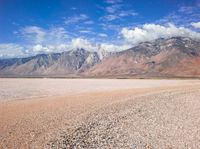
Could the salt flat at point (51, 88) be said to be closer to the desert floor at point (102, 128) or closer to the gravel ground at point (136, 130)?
the desert floor at point (102, 128)

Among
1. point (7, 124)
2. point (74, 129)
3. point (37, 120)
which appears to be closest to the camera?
point (74, 129)

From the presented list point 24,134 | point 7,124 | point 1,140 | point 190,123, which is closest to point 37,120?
point 7,124

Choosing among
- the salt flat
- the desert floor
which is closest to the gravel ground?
the desert floor

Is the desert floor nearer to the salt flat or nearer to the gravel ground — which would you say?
the gravel ground

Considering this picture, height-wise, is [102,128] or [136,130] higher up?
[102,128]

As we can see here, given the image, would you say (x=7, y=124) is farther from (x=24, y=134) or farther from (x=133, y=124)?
(x=133, y=124)

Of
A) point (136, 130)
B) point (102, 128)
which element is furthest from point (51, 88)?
point (136, 130)

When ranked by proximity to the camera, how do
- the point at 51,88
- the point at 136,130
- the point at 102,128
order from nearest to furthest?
the point at 102,128, the point at 136,130, the point at 51,88

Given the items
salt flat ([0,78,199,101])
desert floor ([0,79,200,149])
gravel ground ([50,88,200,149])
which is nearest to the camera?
desert floor ([0,79,200,149])

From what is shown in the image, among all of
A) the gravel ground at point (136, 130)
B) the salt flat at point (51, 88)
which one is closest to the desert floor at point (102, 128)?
the gravel ground at point (136, 130)

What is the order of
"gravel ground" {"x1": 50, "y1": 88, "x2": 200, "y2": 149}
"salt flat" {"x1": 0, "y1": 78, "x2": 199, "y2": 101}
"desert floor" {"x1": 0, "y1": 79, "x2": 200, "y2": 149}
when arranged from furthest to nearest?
"salt flat" {"x1": 0, "y1": 78, "x2": 199, "y2": 101} < "gravel ground" {"x1": 50, "y1": 88, "x2": 200, "y2": 149} < "desert floor" {"x1": 0, "y1": 79, "x2": 200, "y2": 149}

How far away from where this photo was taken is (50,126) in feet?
59.2

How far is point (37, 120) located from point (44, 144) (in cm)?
612

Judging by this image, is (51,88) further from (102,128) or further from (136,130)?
(136,130)
